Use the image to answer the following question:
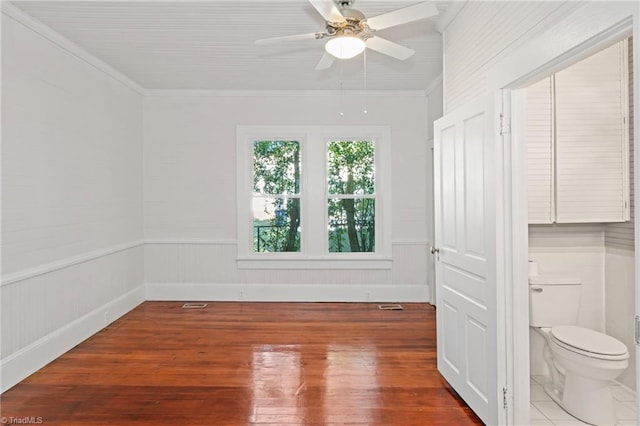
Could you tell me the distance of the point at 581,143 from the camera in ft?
8.96

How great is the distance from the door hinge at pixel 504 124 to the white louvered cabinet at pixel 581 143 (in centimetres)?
65

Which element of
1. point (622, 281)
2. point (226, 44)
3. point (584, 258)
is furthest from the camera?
point (226, 44)

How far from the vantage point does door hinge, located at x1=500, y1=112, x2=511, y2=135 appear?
221 centimetres

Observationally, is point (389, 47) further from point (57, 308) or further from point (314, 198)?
point (57, 308)

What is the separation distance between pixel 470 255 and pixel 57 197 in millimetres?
3374

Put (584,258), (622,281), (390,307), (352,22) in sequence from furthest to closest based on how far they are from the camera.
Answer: (390,307) → (584,258) → (622,281) → (352,22)

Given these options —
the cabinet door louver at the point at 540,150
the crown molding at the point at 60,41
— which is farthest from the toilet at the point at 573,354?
the crown molding at the point at 60,41

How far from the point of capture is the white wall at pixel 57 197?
9.49 ft

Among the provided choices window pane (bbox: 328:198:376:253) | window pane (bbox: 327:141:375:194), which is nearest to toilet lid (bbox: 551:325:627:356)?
window pane (bbox: 328:198:376:253)

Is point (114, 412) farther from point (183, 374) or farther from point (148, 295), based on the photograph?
point (148, 295)

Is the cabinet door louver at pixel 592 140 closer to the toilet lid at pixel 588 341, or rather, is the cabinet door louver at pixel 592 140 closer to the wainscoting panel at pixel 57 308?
the toilet lid at pixel 588 341

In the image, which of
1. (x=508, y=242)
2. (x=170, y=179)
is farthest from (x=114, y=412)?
(x=170, y=179)

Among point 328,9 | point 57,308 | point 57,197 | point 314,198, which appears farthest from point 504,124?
point 57,308

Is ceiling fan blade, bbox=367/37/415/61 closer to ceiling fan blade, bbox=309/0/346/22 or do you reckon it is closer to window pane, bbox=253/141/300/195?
ceiling fan blade, bbox=309/0/346/22
